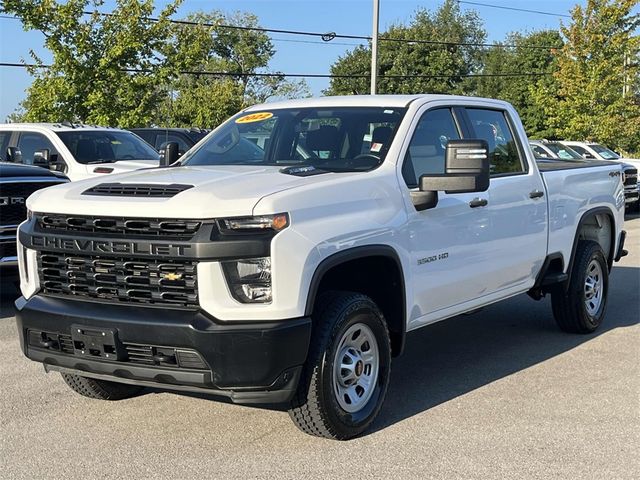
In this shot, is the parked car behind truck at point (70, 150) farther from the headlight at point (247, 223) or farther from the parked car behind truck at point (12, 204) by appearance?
the headlight at point (247, 223)

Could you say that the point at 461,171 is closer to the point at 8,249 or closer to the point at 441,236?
the point at 441,236

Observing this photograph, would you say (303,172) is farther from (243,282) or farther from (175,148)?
(175,148)

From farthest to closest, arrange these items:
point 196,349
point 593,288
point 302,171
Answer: point 593,288 → point 302,171 → point 196,349

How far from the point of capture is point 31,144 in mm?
11859

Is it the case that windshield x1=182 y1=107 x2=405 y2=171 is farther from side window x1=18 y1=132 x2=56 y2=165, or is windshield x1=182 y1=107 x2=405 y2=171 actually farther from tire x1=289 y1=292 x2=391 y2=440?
side window x1=18 y1=132 x2=56 y2=165

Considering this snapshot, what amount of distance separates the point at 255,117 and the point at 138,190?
1870 millimetres

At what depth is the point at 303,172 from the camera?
15.6 feet

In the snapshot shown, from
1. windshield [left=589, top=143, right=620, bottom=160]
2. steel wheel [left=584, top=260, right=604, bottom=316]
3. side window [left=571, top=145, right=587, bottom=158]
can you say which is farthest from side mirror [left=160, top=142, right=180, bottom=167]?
side window [left=571, top=145, right=587, bottom=158]

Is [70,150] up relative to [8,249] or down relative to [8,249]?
up

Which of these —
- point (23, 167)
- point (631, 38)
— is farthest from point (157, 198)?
point (631, 38)

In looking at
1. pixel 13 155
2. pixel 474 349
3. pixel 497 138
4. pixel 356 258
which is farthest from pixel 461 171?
pixel 13 155

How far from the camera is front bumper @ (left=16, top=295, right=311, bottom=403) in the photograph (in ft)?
13.1

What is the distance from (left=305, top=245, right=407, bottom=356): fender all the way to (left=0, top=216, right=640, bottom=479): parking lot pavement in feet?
1.75

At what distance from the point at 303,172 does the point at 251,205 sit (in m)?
0.79
